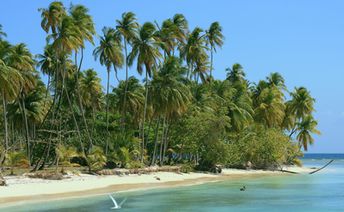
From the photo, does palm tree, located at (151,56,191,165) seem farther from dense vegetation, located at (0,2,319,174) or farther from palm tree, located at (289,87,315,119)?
palm tree, located at (289,87,315,119)

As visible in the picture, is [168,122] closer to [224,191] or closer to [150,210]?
[224,191]

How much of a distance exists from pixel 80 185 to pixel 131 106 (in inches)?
833

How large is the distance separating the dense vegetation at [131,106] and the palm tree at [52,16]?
0.08 metres

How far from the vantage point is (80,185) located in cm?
3500

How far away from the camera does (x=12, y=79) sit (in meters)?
36.5

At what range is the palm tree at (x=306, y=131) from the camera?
3285 inches

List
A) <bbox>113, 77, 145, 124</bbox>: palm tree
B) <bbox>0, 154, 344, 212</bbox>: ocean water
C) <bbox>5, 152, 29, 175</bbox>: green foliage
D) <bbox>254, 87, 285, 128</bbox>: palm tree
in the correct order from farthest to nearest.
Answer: <bbox>254, 87, 285, 128</bbox>: palm tree, <bbox>113, 77, 145, 124</bbox>: palm tree, <bbox>5, 152, 29, 175</bbox>: green foliage, <bbox>0, 154, 344, 212</bbox>: ocean water

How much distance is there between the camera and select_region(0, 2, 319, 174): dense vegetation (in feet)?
141

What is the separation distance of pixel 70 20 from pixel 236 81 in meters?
37.3

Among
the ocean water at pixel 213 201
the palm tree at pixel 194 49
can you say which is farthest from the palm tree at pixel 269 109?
the ocean water at pixel 213 201

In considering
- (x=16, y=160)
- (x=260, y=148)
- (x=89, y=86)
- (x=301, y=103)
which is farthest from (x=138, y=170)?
(x=301, y=103)

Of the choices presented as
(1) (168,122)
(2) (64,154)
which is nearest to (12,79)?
(2) (64,154)

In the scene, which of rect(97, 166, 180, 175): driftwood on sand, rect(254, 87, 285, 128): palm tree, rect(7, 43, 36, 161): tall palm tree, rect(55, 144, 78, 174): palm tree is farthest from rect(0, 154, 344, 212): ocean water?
rect(254, 87, 285, 128): palm tree

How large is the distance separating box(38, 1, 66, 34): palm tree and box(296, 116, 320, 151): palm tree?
5033cm
